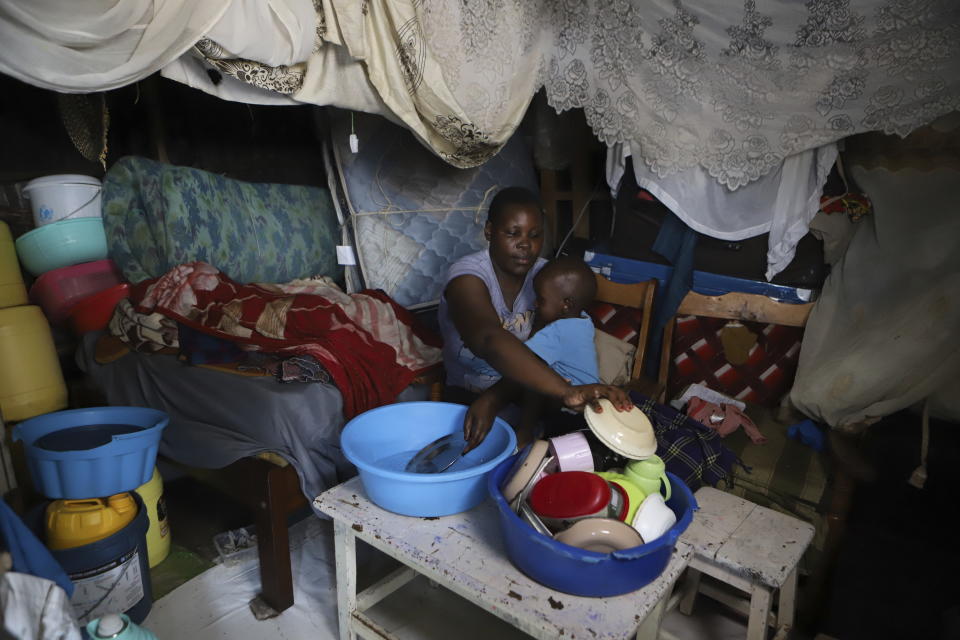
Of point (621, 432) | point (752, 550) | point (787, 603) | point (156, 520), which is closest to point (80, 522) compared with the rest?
point (156, 520)

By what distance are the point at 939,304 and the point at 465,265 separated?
1517 millimetres

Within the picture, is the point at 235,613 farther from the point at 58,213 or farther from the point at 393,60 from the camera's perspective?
the point at 393,60

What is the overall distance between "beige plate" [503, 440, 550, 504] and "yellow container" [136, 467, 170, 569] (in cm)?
131

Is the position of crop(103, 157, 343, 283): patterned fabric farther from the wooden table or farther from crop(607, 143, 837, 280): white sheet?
crop(607, 143, 837, 280): white sheet

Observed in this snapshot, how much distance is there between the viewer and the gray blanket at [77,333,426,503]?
1700 millimetres

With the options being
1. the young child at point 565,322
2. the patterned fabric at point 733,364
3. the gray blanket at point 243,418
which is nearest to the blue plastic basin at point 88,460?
the gray blanket at point 243,418

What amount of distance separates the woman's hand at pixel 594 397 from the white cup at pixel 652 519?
0.19m

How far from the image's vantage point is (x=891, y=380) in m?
1.84

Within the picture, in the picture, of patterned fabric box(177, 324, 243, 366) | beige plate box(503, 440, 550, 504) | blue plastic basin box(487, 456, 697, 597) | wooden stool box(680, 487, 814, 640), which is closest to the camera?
blue plastic basin box(487, 456, 697, 597)

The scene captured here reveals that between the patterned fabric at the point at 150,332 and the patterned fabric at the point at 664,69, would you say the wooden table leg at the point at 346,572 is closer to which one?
the patterned fabric at the point at 150,332

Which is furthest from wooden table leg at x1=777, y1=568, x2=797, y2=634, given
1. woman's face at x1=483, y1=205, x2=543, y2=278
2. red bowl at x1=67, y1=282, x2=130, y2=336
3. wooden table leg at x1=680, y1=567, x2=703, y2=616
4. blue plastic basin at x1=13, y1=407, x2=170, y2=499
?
red bowl at x1=67, y1=282, x2=130, y2=336

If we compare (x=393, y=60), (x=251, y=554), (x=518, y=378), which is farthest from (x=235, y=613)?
(x=393, y=60)

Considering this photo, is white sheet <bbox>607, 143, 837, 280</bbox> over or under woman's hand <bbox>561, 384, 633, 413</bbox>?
over

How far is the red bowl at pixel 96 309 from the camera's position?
84.1 inches
